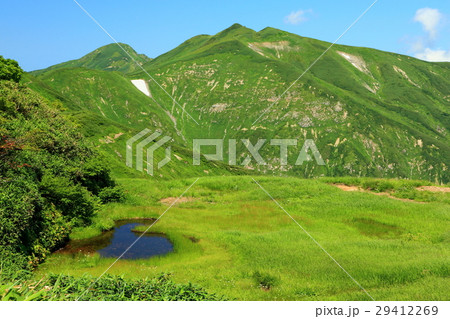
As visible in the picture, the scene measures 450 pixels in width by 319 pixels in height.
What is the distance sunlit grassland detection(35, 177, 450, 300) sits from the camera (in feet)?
45.8

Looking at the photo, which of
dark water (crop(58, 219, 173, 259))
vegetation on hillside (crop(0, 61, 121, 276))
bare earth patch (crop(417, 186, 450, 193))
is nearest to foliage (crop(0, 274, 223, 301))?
vegetation on hillside (crop(0, 61, 121, 276))

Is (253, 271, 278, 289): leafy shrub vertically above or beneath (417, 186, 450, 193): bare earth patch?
beneath

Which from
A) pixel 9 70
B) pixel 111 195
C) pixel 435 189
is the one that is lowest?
pixel 111 195

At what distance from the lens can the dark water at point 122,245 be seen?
20.0 meters

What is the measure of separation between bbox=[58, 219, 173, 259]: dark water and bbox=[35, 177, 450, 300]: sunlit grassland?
809 millimetres

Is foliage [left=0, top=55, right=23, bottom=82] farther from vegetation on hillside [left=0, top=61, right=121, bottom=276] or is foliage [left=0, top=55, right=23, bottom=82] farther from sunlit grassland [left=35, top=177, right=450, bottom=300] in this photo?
sunlit grassland [left=35, top=177, right=450, bottom=300]

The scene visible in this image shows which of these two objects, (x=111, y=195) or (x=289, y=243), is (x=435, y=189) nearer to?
(x=289, y=243)

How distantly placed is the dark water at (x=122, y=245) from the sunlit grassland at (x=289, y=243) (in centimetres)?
81

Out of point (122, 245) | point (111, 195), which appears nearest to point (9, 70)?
point (111, 195)

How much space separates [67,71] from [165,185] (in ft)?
595

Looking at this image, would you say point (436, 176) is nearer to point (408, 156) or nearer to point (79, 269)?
point (408, 156)

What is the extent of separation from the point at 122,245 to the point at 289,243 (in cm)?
1073

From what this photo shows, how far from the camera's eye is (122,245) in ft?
70.8
